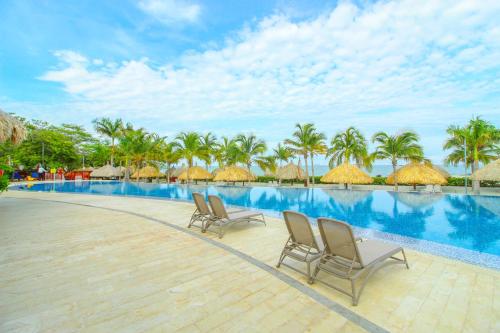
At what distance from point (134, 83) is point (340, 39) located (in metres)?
16.3

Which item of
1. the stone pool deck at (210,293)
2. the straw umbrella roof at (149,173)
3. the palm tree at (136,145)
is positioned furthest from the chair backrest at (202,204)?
the straw umbrella roof at (149,173)

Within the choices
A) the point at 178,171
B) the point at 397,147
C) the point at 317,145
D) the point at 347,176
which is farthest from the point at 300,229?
the point at 178,171

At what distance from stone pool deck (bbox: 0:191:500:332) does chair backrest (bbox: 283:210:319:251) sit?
47cm

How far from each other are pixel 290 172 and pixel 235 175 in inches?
214

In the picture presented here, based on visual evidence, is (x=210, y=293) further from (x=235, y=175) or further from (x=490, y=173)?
(x=235, y=175)

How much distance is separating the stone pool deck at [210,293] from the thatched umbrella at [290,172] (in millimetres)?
18289

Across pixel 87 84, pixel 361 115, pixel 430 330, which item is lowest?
pixel 430 330

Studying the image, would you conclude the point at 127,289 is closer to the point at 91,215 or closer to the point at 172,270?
the point at 172,270

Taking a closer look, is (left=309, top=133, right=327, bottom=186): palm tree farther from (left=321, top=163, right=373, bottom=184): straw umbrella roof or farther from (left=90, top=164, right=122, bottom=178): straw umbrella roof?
(left=90, top=164, right=122, bottom=178): straw umbrella roof

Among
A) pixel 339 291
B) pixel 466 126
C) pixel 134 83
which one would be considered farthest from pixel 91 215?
pixel 466 126

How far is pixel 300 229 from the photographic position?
3256 mm

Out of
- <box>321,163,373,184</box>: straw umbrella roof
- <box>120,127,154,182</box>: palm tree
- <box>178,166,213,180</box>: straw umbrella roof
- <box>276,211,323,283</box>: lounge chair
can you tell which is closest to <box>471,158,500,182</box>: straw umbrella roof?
<box>321,163,373,184</box>: straw umbrella roof

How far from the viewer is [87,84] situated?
20.5 meters

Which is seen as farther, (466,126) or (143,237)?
(466,126)
